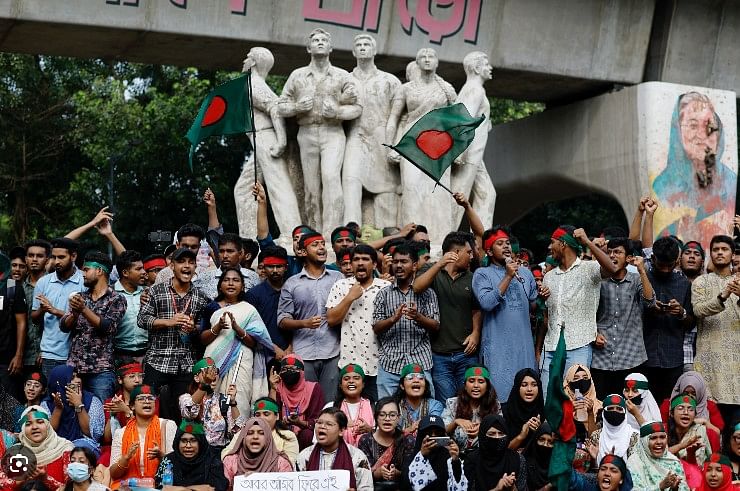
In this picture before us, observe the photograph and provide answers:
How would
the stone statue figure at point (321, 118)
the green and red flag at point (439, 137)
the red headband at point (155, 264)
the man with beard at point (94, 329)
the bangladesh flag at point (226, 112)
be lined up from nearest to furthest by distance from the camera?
the man with beard at point (94, 329) → the red headband at point (155, 264) → the green and red flag at point (439, 137) → the bangladesh flag at point (226, 112) → the stone statue figure at point (321, 118)

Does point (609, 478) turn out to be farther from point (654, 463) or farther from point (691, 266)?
point (691, 266)

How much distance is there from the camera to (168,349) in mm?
12234

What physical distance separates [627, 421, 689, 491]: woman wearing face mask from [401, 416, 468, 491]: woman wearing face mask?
1.31 meters

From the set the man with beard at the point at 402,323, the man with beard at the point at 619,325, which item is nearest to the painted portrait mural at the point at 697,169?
the man with beard at the point at 619,325

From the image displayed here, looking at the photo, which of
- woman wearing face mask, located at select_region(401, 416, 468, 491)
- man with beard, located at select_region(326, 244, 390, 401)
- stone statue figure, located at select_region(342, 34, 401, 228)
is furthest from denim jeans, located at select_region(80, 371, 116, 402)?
stone statue figure, located at select_region(342, 34, 401, 228)

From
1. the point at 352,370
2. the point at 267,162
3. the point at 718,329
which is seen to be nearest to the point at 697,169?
the point at 267,162

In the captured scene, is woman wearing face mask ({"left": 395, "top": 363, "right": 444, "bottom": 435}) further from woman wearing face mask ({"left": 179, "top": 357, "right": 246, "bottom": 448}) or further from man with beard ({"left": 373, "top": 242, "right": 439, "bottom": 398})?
woman wearing face mask ({"left": 179, "top": 357, "right": 246, "bottom": 448})

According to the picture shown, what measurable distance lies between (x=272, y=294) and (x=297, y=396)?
1.07 m

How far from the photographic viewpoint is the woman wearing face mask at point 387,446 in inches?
441

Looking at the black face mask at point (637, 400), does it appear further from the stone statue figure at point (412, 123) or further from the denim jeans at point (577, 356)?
the stone statue figure at point (412, 123)

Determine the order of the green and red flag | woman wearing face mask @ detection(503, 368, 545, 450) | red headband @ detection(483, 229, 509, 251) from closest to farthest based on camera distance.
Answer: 1. woman wearing face mask @ detection(503, 368, 545, 450)
2. red headband @ detection(483, 229, 509, 251)
3. the green and red flag

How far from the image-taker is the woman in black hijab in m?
11.1

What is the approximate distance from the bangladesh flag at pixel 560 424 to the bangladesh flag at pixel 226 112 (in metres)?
4.57

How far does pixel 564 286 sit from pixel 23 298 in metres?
4.31
